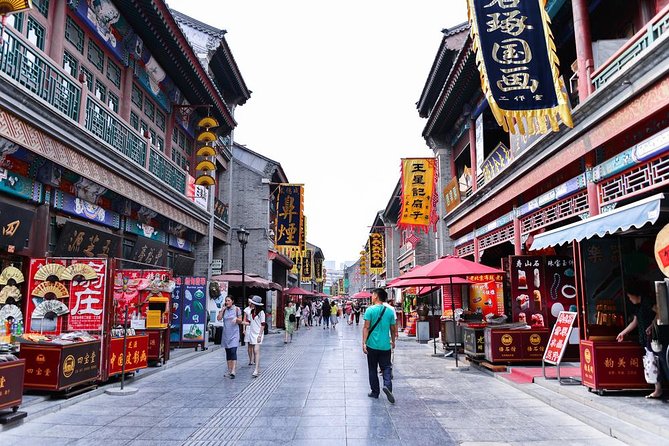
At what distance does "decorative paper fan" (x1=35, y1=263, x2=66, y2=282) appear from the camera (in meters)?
8.49

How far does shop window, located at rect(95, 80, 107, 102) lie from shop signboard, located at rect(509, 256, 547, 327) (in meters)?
10.3

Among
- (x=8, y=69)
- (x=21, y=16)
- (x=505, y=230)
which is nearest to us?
(x=8, y=69)

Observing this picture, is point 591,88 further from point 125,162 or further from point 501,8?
point 125,162

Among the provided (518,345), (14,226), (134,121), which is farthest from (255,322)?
(134,121)

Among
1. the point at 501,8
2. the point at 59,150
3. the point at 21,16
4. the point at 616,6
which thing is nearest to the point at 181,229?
the point at 59,150

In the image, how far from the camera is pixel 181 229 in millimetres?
16984

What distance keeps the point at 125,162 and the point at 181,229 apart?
18.6 feet

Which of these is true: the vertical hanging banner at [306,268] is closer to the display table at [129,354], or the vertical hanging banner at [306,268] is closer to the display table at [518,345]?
the display table at [129,354]

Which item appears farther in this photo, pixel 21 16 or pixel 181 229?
pixel 181 229

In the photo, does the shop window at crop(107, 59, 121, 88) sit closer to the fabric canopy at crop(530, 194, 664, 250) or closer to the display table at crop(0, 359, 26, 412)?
the display table at crop(0, 359, 26, 412)

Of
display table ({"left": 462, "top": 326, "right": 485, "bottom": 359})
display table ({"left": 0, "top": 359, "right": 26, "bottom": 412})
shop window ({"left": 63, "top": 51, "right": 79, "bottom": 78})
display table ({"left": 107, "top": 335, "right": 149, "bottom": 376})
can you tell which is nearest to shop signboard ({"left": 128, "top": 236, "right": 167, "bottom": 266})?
display table ({"left": 107, "top": 335, "right": 149, "bottom": 376})

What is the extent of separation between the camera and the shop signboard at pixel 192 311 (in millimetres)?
15250

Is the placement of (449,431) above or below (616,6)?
below

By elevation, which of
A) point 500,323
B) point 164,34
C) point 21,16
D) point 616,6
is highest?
point 164,34
